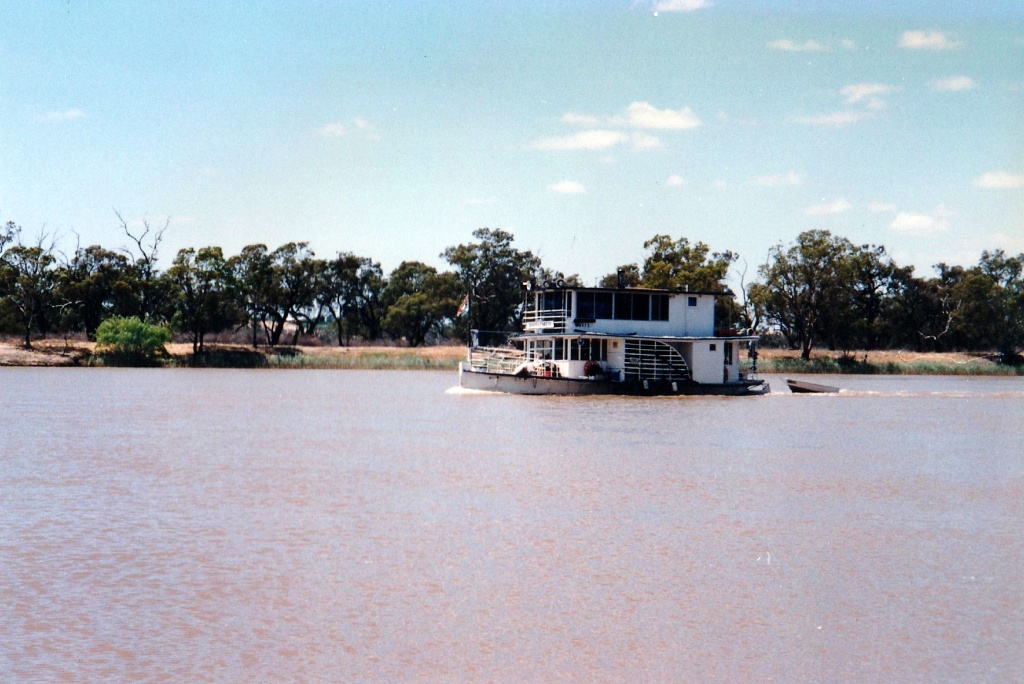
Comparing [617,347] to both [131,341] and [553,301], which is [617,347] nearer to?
[553,301]

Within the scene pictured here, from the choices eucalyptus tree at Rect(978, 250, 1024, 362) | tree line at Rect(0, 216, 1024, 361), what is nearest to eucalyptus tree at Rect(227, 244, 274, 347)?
tree line at Rect(0, 216, 1024, 361)

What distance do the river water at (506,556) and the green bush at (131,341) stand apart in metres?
57.6

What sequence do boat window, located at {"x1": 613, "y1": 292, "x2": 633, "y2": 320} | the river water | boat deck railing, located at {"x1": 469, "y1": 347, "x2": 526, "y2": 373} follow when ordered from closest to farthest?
the river water → boat window, located at {"x1": 613, "y1": 292, "x2": 633, "y2": 320} → boat deck railing, located at {"x1": 469, "y1": 347, "x2": 526, "y2": 373}

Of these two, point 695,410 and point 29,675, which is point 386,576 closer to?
point 29,675

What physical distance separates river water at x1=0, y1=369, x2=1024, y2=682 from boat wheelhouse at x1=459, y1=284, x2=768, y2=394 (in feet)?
56.9

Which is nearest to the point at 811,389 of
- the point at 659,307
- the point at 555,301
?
the point at 659,307

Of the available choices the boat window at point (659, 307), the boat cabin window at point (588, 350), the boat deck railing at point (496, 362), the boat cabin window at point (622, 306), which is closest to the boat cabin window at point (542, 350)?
the boat deck railing at point (496, 362)

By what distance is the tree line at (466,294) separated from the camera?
9888 cm

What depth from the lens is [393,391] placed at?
6131cm

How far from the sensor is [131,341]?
9150 cm

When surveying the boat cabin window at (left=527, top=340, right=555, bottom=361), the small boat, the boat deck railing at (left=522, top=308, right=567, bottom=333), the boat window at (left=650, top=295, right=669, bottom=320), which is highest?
the boat window at (left=650, top=295, right=669, bottom=320)

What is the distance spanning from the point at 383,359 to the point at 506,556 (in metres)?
78.8

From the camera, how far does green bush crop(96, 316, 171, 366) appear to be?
91.6 metres

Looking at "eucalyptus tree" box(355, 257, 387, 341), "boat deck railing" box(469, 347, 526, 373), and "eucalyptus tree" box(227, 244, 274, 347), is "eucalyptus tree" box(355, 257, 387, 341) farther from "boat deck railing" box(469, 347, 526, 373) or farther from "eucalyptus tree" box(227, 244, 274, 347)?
"boat deck railing" box(469, 347, 526, 373)
